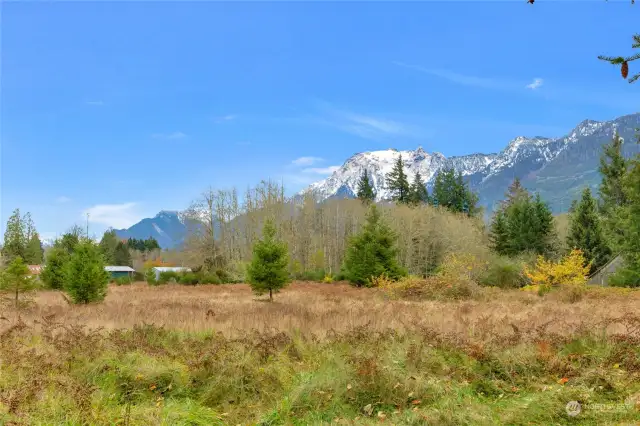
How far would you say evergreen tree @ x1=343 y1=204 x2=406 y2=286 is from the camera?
29.5 meters

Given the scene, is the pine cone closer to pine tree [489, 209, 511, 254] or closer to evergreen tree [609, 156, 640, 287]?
evergreen tree [609, 156, 640, 287]

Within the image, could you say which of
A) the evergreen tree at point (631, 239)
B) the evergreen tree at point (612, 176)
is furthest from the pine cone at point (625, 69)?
the evergreen tree at point (612, 176)

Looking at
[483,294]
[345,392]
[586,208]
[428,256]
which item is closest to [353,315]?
[345,392]

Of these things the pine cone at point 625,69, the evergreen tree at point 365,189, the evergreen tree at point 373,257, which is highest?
the evergreen tree at point 365,189

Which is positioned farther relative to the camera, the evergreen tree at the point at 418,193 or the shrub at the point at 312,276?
the evergreen tree at the point at 418,193

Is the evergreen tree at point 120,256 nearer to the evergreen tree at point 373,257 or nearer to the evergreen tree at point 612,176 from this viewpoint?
the evergreen tree at point 373,257

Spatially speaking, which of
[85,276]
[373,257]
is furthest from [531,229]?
[85,276]

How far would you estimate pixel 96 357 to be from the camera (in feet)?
25.5

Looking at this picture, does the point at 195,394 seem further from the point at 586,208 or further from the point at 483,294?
the point at 586,208

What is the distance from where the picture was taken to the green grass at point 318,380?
5.50 meters

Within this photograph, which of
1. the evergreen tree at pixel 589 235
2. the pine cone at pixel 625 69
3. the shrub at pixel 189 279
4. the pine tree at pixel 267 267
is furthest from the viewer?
the evergreen tree at pixel 589 235

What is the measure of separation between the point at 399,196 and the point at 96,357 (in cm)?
6321

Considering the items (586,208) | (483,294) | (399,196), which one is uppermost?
(399,196)

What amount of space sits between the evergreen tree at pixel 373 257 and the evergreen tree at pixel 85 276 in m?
16.0
